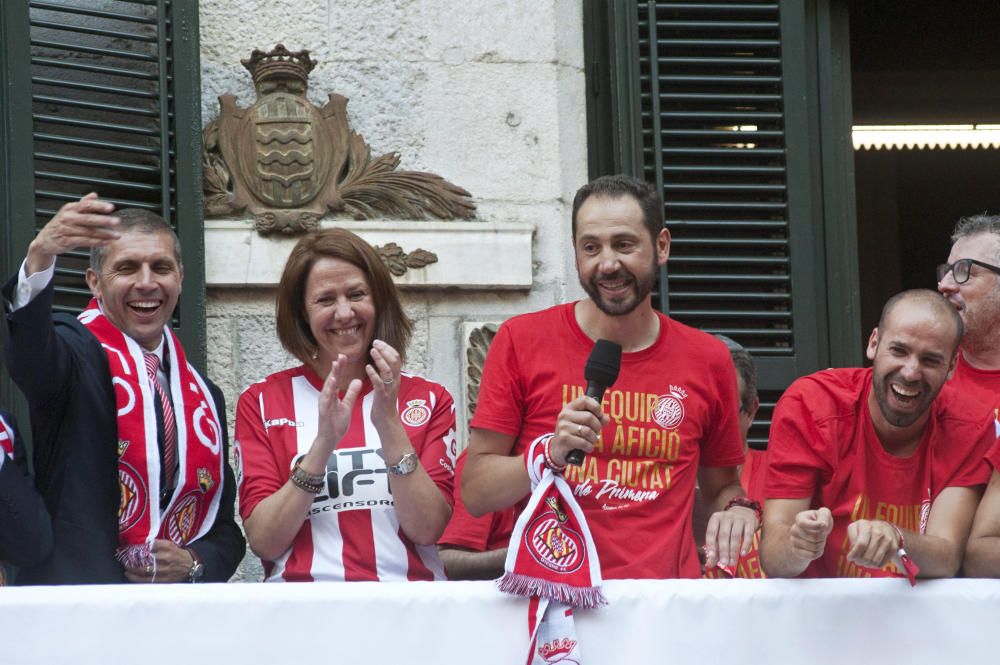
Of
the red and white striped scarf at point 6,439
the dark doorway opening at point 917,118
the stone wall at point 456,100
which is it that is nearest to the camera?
the red and white striped scarf at point 6,439

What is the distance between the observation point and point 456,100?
220 inches

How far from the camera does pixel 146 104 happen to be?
524cm

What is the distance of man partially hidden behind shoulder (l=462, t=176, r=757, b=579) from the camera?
12.6ft

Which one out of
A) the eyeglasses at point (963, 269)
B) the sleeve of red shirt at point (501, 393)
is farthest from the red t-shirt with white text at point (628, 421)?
the eyeglasses at point (963, 269)

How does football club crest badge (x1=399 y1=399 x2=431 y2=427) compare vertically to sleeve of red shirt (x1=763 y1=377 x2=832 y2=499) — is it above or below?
above

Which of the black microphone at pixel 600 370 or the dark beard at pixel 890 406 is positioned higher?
the black microphone at pixel 600 370

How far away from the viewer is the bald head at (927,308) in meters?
3.89

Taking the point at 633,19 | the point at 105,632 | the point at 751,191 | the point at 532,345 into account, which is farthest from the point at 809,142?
the point at 105,632

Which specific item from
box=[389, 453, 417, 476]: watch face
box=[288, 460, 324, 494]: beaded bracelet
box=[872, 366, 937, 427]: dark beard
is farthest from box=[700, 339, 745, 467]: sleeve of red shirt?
box=[288, 460, 324, 494]: beaded bracelet

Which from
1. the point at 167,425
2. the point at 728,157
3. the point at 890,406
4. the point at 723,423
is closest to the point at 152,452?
the point at 167,425

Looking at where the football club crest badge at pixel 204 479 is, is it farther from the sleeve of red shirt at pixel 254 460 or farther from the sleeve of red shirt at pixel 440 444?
the sleeve of red shirt at pixel 440 444

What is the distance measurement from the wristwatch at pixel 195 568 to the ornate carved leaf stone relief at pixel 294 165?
153cm

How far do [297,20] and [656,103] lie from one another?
1178 mm

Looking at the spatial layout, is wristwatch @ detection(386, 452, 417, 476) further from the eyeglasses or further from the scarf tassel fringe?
the eyeglasses
